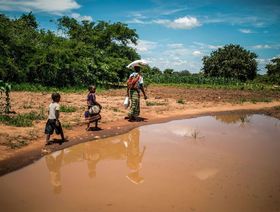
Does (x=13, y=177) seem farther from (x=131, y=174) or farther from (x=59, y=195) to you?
(x=131, y=174)

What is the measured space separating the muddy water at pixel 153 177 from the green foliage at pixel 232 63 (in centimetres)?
5298

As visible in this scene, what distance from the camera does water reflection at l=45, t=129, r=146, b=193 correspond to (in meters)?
5.64

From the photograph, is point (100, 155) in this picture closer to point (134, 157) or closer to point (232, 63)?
point (134, 157)

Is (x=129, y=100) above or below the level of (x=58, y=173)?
above

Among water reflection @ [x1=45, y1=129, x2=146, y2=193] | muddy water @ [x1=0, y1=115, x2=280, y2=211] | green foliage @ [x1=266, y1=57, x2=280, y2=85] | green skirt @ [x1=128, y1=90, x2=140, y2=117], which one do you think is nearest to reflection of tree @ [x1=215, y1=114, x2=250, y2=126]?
muddy water @ [x1=0, y1=115, x2=280, y2=211]

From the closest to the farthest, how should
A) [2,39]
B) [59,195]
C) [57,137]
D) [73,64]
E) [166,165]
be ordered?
[59,195], [166,165], [57,137], [2,39], [73,64]

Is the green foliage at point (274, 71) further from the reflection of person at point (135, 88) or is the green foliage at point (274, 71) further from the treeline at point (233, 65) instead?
the reflection of person at point (135, 88)

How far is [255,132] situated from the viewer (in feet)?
32.6

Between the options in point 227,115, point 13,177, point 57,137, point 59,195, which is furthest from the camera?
point 227,115

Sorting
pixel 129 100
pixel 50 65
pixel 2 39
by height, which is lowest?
pixel 129 100

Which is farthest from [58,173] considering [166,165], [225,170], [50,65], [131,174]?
[50,65]

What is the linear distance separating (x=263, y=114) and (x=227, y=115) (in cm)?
213

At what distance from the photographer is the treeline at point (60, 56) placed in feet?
69.2

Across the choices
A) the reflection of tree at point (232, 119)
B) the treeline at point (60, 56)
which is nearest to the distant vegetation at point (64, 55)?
the treeline at point (60, 56)
